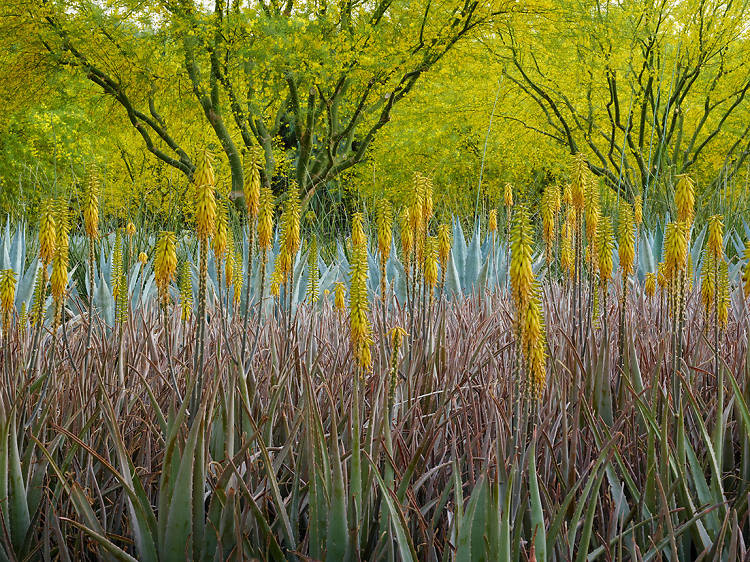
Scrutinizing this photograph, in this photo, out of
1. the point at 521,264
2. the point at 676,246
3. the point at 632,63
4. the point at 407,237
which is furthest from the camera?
the point at 632,63

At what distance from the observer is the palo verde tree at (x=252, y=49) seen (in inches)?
447

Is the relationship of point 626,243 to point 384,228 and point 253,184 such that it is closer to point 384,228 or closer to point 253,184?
point 384,228

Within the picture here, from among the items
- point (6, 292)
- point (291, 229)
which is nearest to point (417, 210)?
point (291, 229)

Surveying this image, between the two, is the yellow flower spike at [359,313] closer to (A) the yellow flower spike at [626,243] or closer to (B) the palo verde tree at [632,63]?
(A) the yellow flower spike at [626,243]

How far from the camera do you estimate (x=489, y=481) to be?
1.05m

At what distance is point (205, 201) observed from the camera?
1294 millimetres

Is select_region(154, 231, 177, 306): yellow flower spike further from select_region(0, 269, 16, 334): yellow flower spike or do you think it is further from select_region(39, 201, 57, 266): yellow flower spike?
select_region(0, 269, 16, 334): yellow flower spike

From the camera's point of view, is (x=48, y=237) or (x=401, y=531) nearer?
(x=401, y=531)

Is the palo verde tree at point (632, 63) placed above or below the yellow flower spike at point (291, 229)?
above

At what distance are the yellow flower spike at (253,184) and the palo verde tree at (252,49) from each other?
9338 mm

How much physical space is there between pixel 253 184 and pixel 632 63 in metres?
14.1

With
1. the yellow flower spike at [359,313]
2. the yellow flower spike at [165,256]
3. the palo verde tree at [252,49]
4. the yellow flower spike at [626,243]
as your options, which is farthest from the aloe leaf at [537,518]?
the palo verde tree at [252,49]

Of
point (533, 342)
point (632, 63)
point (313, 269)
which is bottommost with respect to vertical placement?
point (313, 269)

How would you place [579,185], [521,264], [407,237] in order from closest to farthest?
1. [521,264]
2. [579,185]
3. [407,237]
